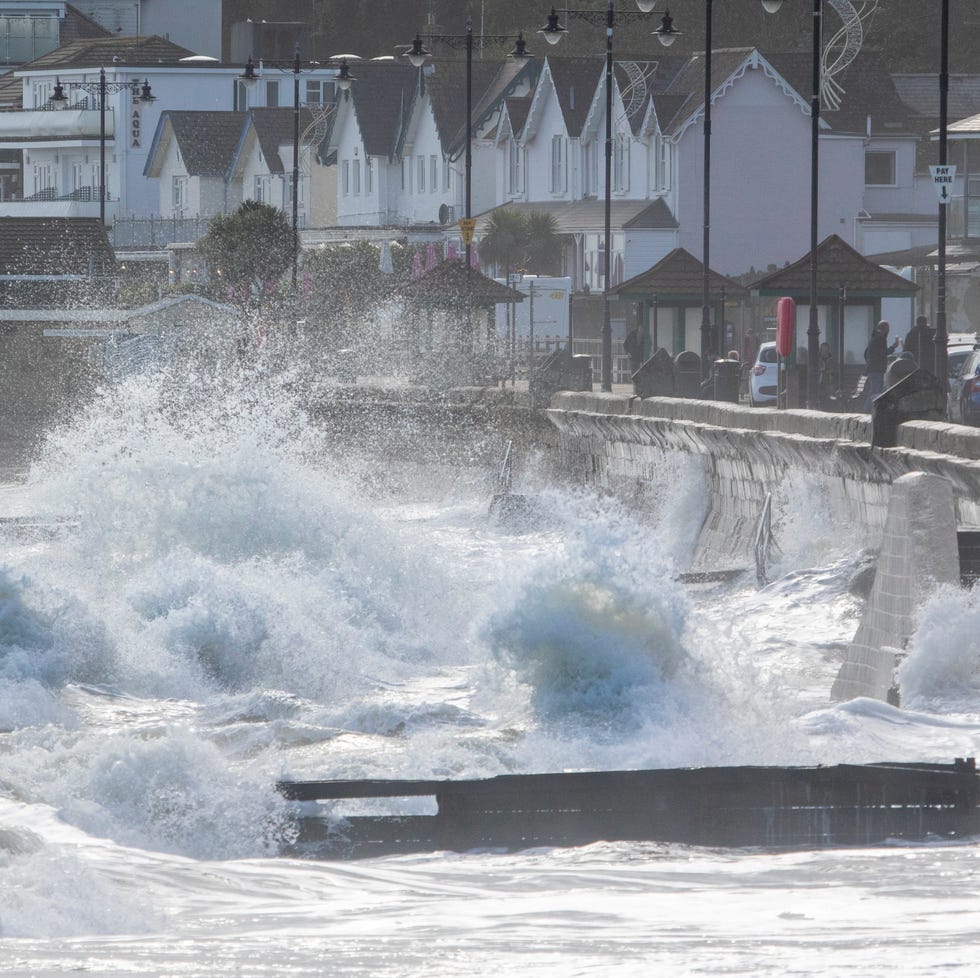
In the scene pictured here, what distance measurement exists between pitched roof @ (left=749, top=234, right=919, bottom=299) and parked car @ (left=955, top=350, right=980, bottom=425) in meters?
1.47

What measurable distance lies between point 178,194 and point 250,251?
100 feet

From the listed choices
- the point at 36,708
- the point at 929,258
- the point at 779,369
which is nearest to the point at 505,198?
the point at 929,258

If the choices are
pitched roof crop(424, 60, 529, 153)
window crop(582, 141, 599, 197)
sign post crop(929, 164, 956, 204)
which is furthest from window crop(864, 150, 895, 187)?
sign post crop(929, 164, 956, 204)

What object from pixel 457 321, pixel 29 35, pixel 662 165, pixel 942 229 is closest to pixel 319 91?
pixel 29 35

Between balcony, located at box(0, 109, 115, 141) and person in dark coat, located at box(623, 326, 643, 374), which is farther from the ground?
balcony, located at box(0, 109, 115, 141)

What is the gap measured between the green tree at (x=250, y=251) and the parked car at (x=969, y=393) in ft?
88.1

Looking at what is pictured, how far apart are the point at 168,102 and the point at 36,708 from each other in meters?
75.5

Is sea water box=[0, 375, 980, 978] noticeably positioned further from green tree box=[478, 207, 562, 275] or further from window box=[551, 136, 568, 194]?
window box=[551, 136, 568, 194]

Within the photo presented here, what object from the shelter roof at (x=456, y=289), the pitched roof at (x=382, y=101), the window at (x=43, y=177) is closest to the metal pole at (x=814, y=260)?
the shelter roof at (x=456, y=289)

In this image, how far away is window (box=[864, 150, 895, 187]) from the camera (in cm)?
5994

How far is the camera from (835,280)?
31.6m

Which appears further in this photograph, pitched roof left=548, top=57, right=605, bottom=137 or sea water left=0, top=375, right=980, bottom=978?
pitched roof left=548, top=57, right=605, bottom=137

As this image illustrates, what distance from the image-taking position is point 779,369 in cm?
3012

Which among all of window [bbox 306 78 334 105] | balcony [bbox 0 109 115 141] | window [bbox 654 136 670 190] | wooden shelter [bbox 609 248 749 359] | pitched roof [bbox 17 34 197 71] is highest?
pitched roof [bbox 17 34 197 71]
